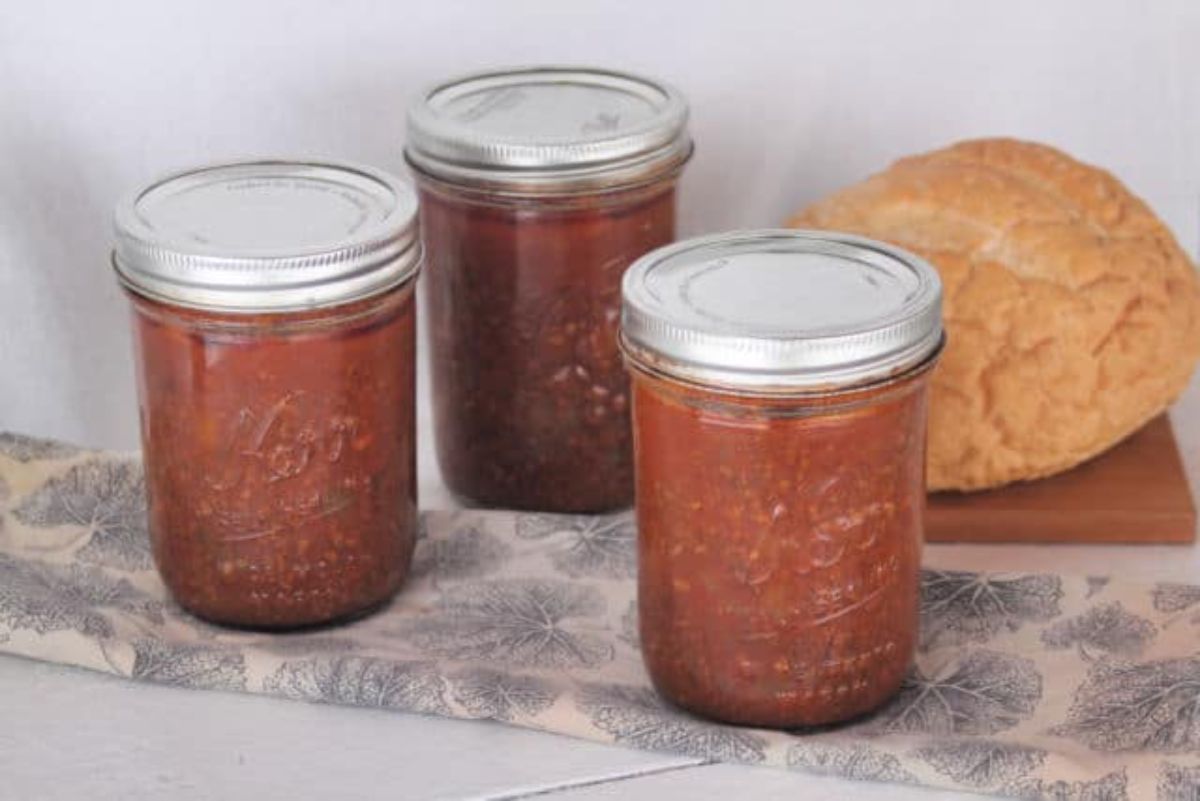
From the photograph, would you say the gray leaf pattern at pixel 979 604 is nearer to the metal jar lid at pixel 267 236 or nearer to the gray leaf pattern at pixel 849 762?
the gray leaf pattern at pixel 849 762

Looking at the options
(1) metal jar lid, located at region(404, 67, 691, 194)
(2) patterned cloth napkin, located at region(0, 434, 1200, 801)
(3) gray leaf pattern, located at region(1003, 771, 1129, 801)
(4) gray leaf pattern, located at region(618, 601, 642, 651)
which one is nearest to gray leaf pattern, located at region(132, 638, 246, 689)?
(2) patterned cloth napkin, located at region(0, 434, 1200, 801)

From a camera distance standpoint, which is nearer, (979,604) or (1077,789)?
(1077,789)

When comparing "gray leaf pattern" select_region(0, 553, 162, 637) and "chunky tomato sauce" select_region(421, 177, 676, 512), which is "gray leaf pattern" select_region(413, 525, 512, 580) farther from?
"gray leaf pattern" select_region(0, 553, 162, 637)

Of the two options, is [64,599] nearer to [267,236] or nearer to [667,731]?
[267,236]

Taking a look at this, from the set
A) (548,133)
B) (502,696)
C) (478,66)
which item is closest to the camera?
(502,696)

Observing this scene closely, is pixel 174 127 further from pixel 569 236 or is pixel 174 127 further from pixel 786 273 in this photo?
pixel 786 273

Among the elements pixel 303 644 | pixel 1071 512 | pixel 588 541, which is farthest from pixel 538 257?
pixel 1071 512
